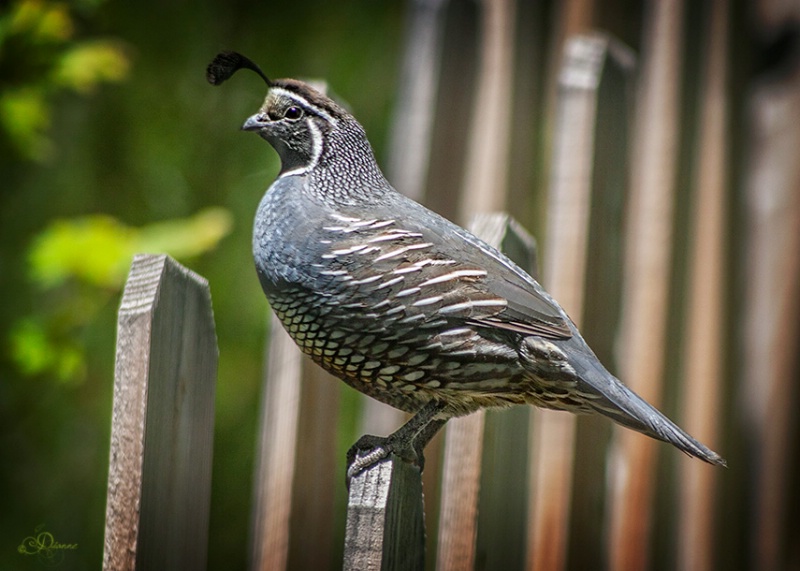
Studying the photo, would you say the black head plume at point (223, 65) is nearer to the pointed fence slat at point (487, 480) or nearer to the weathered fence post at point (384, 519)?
the pointed fence slat at point (487, 480)

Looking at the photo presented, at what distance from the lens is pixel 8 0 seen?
A: 339 centimetres

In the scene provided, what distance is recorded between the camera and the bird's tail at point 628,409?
1.83m

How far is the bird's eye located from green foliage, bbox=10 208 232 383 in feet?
3.40

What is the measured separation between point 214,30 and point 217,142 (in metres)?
0.54

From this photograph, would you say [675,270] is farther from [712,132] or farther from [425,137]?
[425,137]

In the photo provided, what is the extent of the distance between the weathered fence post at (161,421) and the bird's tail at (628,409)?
77 centimetres

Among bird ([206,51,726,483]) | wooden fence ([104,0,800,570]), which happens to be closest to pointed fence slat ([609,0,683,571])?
wooden fence ([104,0,800,570])

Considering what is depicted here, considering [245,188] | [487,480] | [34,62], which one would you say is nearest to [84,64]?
[34,62]

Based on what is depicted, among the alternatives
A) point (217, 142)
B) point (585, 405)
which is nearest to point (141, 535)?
point (585, 405)

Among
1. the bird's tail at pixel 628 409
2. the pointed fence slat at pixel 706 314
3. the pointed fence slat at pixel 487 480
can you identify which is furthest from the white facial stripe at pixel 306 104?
the pointed fence slat at pixel 706 314

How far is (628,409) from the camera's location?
1.88 m

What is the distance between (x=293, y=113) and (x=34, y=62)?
1.53 metres

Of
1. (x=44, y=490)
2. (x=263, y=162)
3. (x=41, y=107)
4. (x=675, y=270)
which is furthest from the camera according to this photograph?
(x=263, y=162)

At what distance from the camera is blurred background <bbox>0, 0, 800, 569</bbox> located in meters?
2.78
